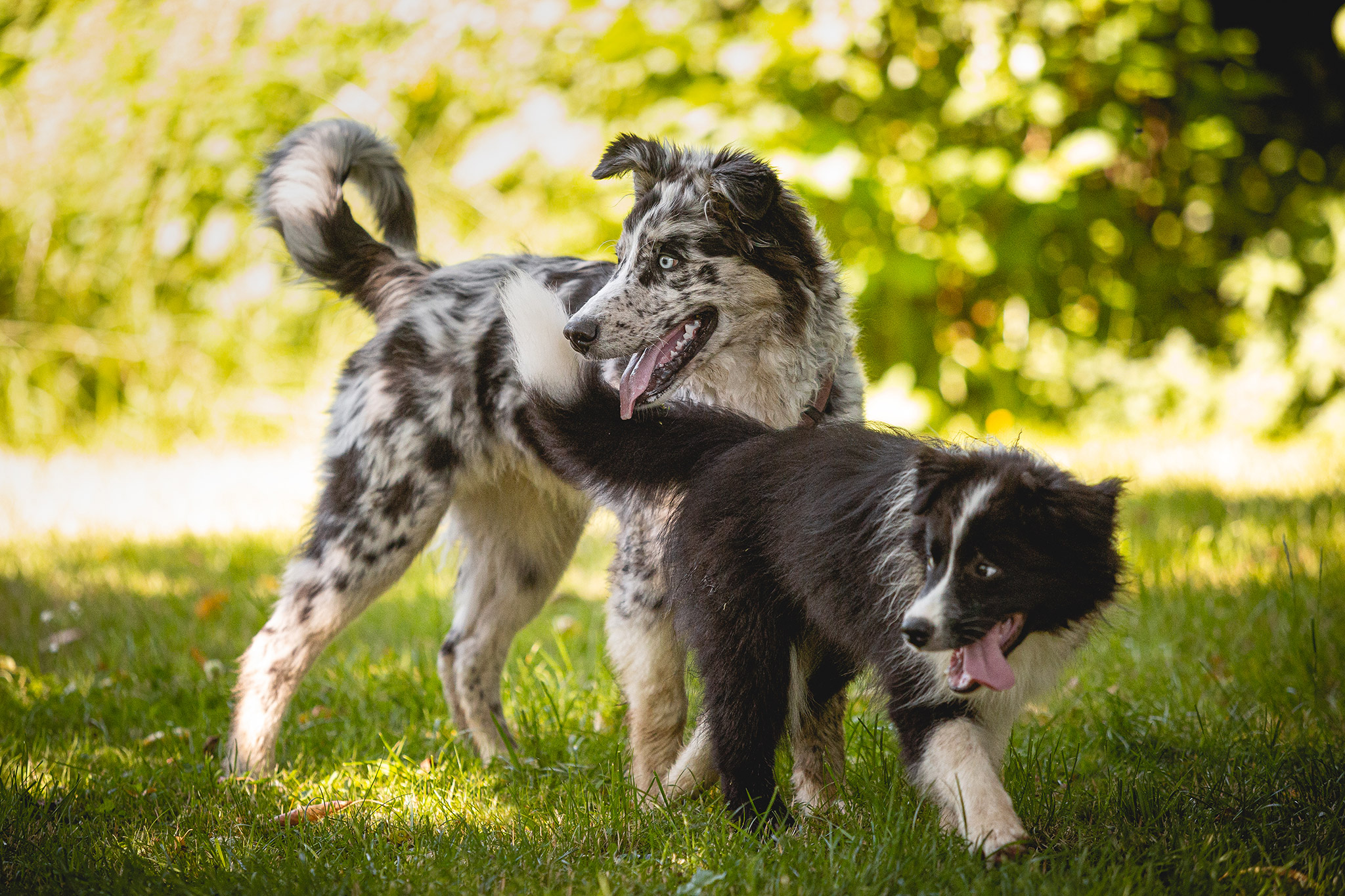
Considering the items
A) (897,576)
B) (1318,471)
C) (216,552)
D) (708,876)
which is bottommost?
(1318,471)

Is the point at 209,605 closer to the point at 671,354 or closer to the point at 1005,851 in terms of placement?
the point at 671,354

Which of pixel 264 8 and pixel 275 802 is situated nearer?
pixel 275 802

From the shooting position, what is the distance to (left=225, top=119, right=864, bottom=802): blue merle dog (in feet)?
10.7

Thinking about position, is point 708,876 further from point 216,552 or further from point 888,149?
point 888,149

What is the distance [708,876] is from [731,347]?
64.3 inches

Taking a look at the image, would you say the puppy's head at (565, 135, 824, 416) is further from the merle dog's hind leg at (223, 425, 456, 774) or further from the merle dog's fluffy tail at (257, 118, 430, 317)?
the merle dog's fluffy tail at (257, 118, 430, 317)

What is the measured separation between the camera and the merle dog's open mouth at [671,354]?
3.29 meters

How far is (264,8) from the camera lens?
8148mm

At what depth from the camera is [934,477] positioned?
2395mm

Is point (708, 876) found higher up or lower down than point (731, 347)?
lower down

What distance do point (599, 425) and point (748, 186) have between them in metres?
0.87

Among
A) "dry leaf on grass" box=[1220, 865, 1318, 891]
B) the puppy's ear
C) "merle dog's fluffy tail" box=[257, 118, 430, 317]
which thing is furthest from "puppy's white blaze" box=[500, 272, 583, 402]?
"dry leaf on grass" box=[1220, 865, 1318, 891]

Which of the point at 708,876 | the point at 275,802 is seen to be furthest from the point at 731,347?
the point at 275,802

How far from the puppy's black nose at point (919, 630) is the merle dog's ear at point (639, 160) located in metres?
1.85
